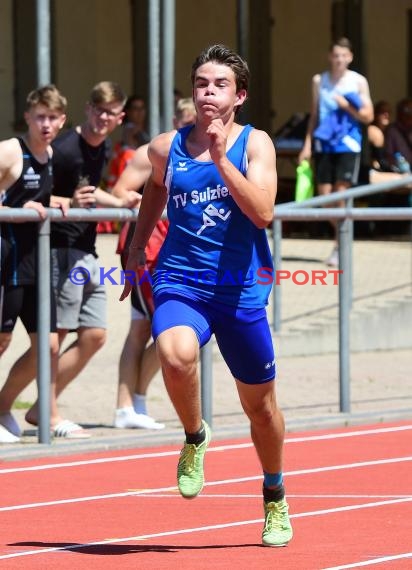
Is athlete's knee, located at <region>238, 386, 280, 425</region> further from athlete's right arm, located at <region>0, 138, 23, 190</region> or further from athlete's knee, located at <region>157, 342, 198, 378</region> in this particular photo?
athlete's right arm, located at <region>0, 138, 23, 190</region>

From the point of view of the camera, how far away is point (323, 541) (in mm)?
7320

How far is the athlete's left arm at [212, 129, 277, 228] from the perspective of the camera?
668 cm

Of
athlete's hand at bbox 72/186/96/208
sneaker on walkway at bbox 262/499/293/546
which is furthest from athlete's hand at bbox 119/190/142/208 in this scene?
sneaker on walkway at bbox 262/499/293/546

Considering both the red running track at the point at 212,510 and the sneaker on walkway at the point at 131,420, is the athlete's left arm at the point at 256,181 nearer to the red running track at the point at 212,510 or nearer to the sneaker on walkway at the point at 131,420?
the red running track at the point at 212,510

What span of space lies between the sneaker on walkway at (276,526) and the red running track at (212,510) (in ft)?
0.13

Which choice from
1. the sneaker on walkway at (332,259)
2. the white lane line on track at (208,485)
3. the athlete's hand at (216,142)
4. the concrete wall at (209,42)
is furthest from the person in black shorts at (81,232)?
the concrete wall at (209,42)

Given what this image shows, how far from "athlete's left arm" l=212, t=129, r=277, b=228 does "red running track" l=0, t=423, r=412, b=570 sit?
1392 millimetres

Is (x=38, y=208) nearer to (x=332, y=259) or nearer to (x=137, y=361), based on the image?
(x=137, y=361)

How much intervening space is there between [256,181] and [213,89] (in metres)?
0.41

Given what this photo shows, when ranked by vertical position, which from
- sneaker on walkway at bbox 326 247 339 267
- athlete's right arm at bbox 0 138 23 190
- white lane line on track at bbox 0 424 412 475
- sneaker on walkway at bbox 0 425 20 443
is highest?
athlete's right arm at bbox 0 138 23 190

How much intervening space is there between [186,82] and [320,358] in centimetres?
1006

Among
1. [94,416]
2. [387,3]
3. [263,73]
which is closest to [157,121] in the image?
[94,416]

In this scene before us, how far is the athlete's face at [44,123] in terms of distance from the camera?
10.0 meters

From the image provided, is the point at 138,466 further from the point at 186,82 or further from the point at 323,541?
the point at 186,82
